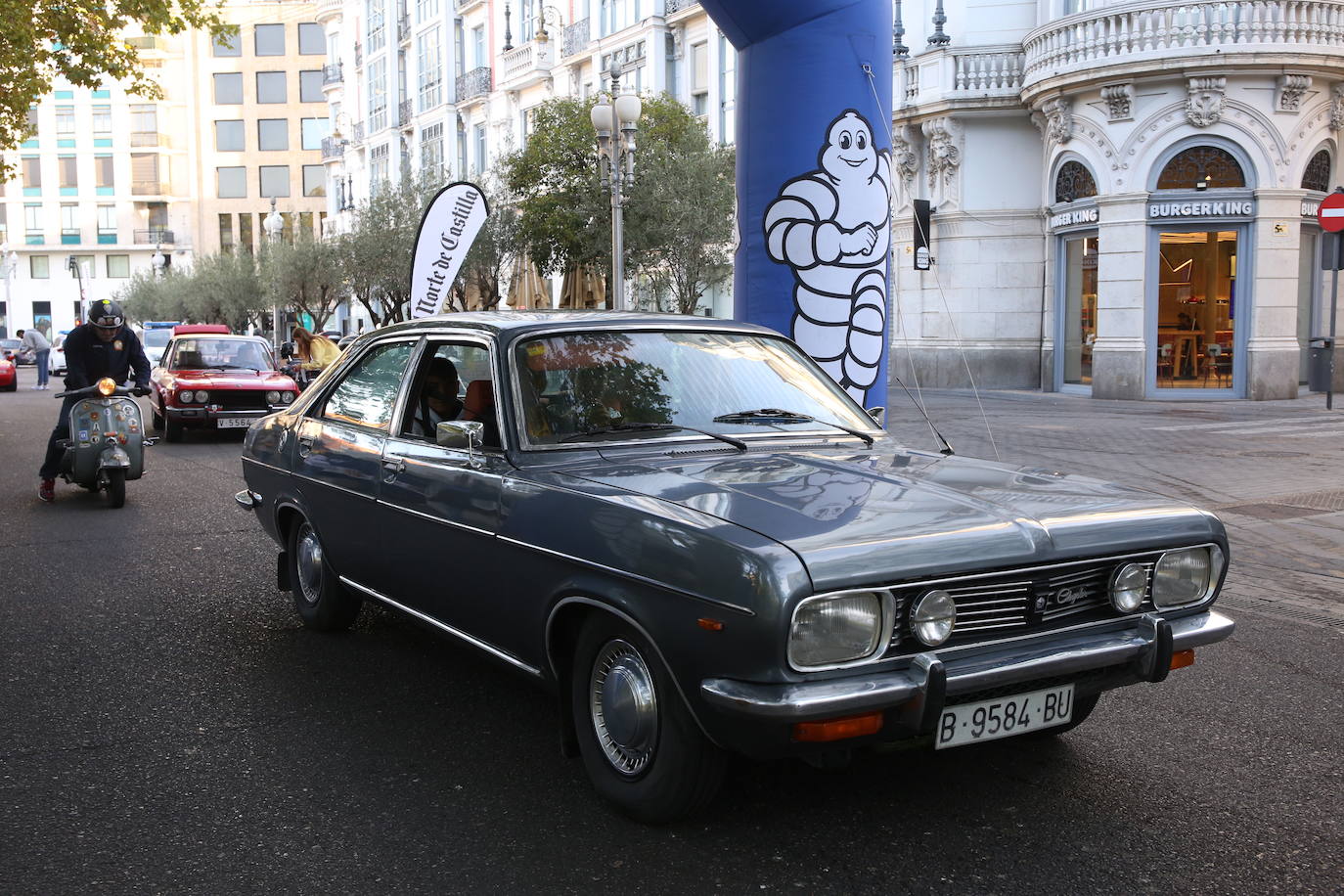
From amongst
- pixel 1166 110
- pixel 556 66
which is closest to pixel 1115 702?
pixel 1166 110

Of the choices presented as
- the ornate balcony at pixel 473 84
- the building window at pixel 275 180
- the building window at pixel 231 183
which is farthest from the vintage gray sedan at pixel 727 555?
the building window at pixel 231 183

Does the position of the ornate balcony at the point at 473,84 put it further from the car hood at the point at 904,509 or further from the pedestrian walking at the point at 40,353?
the car hood at the point at 904,509

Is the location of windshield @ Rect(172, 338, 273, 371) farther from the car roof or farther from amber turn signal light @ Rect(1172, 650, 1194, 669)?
amber turn signal light @ Rect(1172, 650, 1194, 669)

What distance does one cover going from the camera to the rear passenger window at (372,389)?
5.45 metres

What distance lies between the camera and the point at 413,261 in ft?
51.5

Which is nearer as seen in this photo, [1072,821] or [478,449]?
[1072,821]

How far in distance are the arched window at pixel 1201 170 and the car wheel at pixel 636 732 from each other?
73.0 ft

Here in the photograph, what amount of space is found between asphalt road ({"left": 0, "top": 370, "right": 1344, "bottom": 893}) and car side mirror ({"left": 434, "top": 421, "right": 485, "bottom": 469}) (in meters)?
0.99

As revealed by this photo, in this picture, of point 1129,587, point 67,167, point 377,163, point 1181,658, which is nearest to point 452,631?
point 1129,587

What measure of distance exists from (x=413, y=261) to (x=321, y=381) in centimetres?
980

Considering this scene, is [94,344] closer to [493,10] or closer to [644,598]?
[644,598]

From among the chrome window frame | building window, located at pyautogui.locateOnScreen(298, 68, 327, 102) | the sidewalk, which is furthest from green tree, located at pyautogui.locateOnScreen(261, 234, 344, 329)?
the chrome window frame

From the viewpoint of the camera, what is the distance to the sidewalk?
770 cm

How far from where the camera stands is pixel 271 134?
87812mm
